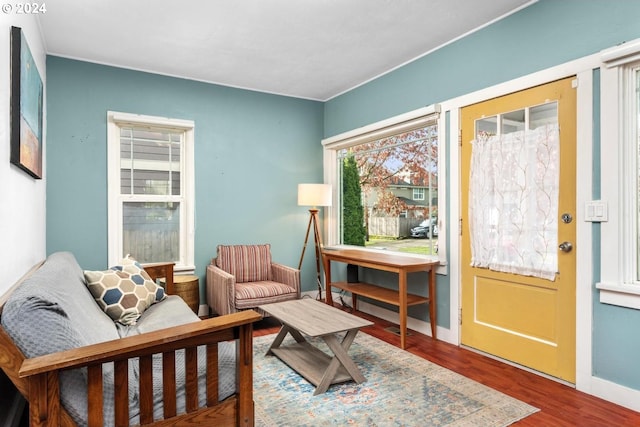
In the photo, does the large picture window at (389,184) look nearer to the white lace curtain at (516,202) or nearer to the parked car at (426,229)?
the parked car at (426,229)

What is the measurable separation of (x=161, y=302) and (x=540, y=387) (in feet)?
8.92

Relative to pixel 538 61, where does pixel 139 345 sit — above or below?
below

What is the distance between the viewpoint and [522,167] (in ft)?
8.94

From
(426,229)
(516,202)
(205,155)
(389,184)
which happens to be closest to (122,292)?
(205,155)

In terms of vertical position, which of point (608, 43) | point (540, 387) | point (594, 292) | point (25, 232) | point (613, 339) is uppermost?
point (608, 43)

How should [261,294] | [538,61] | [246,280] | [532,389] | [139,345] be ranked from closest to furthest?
1. [139,345]
2. [532,389]
3. [538,61]
4. [261,294]
5. [246,280]

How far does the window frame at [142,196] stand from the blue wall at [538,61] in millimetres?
2171

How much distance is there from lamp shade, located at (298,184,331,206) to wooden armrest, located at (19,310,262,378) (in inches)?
110

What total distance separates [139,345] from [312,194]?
3151 millimetres

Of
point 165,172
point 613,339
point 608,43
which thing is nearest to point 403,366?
point 613,339

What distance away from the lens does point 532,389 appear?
95.2 inches

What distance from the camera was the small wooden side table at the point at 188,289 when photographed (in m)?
3.68

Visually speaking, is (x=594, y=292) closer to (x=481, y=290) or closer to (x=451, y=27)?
(x=481, y=290)

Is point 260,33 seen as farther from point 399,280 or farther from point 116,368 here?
point 116,368
